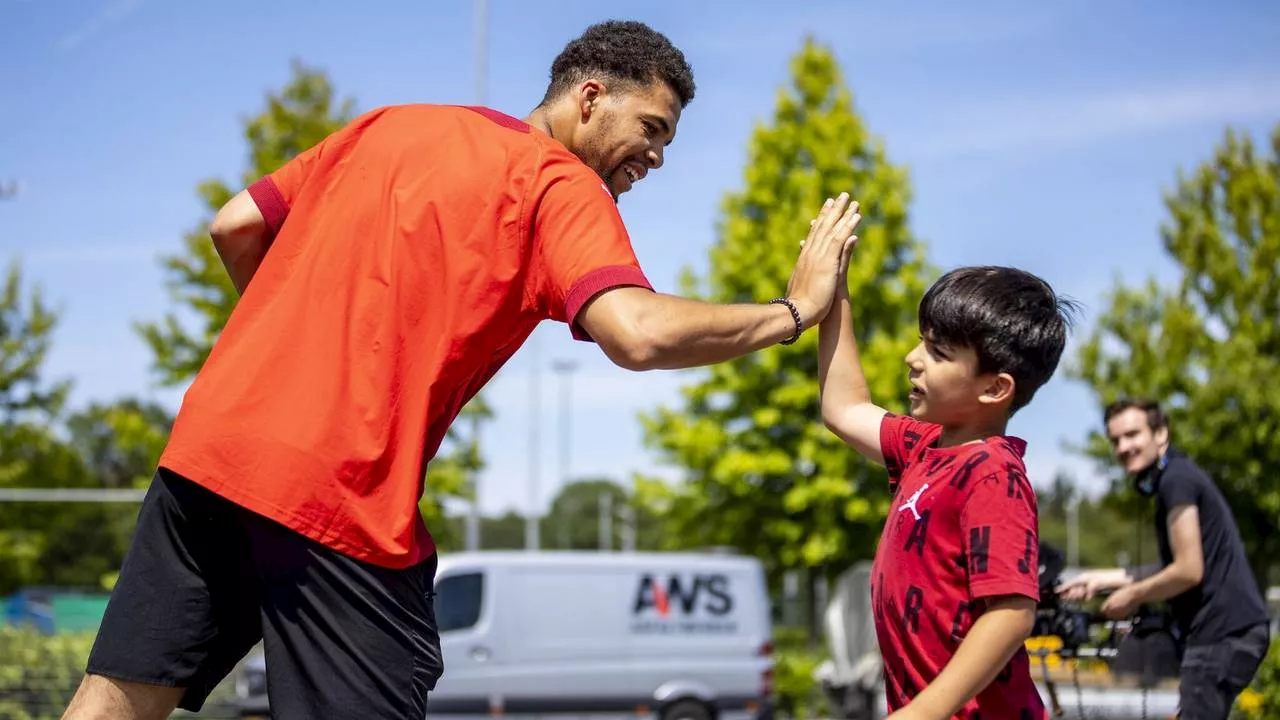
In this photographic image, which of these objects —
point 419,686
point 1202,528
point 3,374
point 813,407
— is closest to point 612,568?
point 813,407

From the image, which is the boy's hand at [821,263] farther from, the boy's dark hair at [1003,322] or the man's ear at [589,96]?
the man's ear at [589,96]

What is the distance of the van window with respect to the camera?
14367 mm

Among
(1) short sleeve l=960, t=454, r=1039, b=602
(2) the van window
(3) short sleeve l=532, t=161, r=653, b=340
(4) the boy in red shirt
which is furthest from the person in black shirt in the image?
(2) the van window

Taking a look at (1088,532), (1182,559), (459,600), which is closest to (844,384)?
(1182,559)

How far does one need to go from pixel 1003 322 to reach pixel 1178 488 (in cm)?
312

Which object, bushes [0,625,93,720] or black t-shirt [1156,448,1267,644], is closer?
black t-shirt [1156,448,1267,644]

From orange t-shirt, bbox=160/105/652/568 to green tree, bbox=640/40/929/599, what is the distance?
1923 cm

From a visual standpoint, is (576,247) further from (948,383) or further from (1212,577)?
(1212,577)

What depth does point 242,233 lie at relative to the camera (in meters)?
2.90

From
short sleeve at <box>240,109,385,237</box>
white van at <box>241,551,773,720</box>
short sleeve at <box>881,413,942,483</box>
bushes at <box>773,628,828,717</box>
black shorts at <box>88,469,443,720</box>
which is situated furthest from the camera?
bushes at <box>773,628,828,717</box>

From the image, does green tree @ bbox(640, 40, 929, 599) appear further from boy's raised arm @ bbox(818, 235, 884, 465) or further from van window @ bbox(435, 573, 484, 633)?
boy's raised arm @ bbox(818, 235, 884, 465)

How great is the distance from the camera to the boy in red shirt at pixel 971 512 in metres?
2.37

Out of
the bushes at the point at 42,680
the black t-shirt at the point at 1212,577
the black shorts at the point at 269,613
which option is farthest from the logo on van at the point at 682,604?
the black shorts at the point at 269,613

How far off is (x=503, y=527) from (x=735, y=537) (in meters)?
87.6
